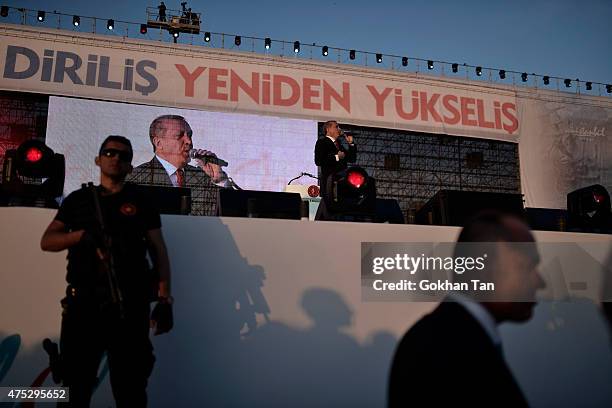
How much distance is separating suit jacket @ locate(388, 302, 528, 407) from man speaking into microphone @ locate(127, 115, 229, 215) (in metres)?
8.07

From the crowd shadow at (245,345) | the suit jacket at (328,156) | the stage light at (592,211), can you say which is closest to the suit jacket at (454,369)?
the crowd shadow at (245,345)

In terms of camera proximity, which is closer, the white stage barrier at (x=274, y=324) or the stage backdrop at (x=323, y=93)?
the white stage barrier at (x=274, y=324)

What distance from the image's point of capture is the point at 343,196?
3.48 meters

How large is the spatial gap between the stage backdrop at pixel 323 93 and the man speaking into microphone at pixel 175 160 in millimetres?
353

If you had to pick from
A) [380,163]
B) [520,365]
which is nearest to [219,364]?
[520,365]

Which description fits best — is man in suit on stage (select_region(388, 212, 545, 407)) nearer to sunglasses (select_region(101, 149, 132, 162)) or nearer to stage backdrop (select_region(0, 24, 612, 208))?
sunglasses (select_region(101, 149, 132, 162))

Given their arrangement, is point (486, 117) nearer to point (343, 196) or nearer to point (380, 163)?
point (380, 163)

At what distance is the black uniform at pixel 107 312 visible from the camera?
2047mm

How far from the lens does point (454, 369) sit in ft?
3.13

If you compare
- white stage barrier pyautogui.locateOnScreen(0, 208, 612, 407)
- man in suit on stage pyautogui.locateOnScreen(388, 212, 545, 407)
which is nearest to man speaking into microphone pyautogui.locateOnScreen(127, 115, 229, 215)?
white stage barrier pyautogui.locateOnScreen(0, 208, 612, 407)

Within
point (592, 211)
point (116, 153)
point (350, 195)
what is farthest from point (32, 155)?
point (592, 211)

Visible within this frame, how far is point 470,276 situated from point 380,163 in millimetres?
12962

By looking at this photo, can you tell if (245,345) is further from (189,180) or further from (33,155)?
(189,180)

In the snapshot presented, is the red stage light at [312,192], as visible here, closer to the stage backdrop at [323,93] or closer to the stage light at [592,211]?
the stage backdrop at [323,93]
